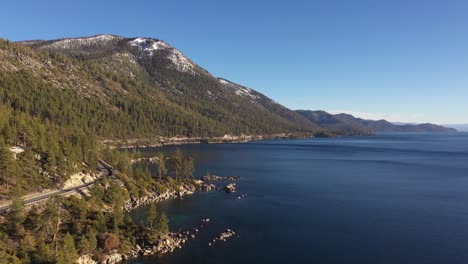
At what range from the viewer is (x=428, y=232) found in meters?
87.4

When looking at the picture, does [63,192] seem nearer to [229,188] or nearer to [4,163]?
[4,163]

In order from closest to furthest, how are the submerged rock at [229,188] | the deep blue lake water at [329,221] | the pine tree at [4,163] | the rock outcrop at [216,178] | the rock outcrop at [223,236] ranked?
the deep blue lake water at [329,221]
the rock outcrop at [223,236]
the pine tree at [4,163]
the submerged rock at [229,188]
the rock outcrop at [216,178]

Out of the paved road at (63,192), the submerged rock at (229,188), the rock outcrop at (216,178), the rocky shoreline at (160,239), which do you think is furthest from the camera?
the rock outcrop at (216,178)

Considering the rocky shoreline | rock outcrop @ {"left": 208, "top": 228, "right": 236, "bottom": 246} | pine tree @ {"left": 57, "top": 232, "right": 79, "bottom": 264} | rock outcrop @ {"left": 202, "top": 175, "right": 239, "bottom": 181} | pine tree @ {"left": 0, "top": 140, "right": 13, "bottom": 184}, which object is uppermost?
pine tree @ {"left": 0, "top": 140, "right": 13, "bottom": 184}

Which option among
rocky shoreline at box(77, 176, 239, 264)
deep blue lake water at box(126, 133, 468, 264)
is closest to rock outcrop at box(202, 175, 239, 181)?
deep blue lake water at box(126, 133, 468, 264)

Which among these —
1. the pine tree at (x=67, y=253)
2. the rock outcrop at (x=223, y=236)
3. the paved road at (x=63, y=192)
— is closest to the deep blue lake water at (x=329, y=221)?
the rock outcrop at (x=223, y=236)

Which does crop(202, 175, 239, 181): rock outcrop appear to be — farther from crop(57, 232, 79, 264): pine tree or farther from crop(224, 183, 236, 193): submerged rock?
crop(57, 232, 79, 264): pine tree

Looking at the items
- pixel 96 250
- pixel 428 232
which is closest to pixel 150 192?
pixel 96 250

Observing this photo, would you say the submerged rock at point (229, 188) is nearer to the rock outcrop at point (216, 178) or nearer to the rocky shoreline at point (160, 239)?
the rocky shoreline at point (160, 239)

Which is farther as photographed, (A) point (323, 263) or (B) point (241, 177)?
(B) point (241, 177)

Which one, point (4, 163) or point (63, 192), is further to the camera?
point (63, 192)

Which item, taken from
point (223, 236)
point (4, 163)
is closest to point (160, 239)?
point (223, 236)

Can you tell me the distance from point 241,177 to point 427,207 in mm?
77109

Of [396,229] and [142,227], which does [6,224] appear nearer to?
[142,227]
